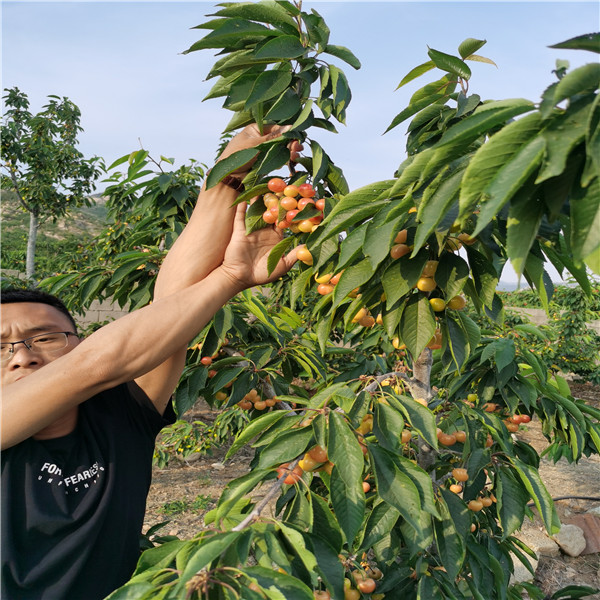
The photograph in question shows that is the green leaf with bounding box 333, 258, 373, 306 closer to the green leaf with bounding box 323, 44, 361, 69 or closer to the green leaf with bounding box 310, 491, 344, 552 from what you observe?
the green leaf with bounding box 310, 491, 344, 552

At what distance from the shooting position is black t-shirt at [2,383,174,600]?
115 centimetres

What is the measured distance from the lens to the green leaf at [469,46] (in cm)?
101

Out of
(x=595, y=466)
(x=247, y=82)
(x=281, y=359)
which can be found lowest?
(x=595, y=466)

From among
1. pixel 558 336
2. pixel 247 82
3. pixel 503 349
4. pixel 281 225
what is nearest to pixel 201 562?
pixel 281 225

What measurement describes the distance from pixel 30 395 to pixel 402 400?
747mm

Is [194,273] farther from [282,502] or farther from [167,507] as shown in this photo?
[167,507]

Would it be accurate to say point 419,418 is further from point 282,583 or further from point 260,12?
point 260,12

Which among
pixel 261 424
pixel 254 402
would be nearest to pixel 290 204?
pixel 261 424

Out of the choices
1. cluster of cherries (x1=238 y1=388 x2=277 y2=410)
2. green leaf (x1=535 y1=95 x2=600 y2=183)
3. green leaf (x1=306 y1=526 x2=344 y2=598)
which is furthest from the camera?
cluster of cherries (x1=238 y1=388 x2=277 y2=410)

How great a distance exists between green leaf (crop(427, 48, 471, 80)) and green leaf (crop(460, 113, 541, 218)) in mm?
500

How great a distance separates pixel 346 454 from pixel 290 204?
0.54m

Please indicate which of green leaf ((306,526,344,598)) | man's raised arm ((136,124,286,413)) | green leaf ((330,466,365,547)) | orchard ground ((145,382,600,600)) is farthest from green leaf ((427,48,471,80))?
orchard ground ((145,382,600,600))

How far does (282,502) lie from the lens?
3.29ft

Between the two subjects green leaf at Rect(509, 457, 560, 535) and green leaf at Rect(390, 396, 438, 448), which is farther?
green leaf at Rect(509, 457, 560, 535)
